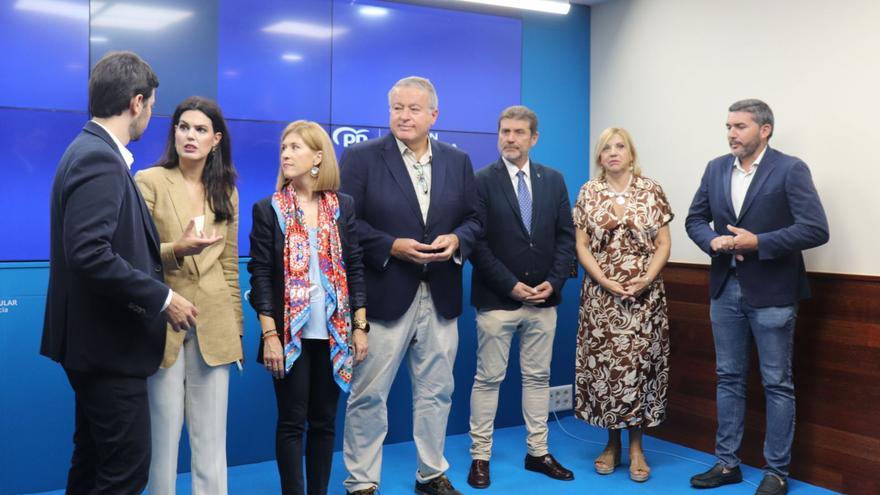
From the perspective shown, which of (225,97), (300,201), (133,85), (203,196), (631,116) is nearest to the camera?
(133,85)

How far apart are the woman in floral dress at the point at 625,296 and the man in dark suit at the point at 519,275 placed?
0.58 ft

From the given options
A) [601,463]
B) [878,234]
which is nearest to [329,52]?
[601,463]

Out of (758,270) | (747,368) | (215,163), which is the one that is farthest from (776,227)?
(215,163)

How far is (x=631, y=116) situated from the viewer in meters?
4.89

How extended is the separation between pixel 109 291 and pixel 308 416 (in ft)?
3.72

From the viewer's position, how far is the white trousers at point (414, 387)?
3.34m

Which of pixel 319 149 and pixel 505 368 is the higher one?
pixel 319 149

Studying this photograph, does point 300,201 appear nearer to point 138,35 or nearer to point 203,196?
point 203,196

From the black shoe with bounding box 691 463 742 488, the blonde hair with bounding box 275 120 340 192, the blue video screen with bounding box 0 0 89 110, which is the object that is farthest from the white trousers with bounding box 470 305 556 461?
the blue video screen with bounding box 0 0 89 110

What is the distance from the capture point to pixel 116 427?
2.03 meters

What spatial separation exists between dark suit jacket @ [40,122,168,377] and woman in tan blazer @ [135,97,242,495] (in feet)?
1.13

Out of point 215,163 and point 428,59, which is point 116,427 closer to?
point 215,163

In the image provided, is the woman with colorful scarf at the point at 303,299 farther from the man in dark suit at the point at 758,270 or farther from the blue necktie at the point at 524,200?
the man in dark suit at the point at 758,270

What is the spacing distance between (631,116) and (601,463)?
2.15 m
